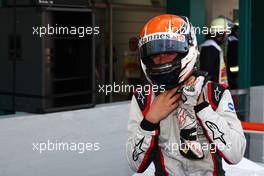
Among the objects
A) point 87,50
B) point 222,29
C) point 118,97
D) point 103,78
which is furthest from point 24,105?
point 103,78

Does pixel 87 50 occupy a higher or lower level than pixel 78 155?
higher

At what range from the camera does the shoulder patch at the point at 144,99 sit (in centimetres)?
245

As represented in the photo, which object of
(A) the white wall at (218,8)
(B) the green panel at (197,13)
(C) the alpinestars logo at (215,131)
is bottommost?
(C) the alpinestars logo at (215,131)

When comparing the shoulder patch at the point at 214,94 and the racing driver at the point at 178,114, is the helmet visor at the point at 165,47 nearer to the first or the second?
the racing driver at the point at 178,114

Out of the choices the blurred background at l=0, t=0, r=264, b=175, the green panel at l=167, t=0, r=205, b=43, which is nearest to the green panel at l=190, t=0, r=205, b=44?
the green panel at l=167, t=0, r=205, b=43

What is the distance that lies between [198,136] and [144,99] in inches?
11.6

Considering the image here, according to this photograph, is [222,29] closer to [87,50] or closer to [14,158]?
[87,50]

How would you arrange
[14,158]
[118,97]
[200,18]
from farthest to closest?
1. [118,97]
2. [200,18]
3. [14,158]

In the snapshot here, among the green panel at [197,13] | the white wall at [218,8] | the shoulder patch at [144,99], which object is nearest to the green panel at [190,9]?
the green panel at [197,13]

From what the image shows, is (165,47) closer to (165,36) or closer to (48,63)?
(165,36)

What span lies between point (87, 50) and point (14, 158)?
1.41 m

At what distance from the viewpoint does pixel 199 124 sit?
2359mm

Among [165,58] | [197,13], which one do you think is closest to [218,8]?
[197,13]

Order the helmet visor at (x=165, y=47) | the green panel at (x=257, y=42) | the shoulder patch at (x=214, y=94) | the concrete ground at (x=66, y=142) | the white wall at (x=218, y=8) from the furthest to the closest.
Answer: the white wall at (x=218, y=8) < the green panel at (x=257, y=42) < the concrete ground at (x=66, y=142) < the shoulder patch at (x=214, y=94) < the helmet visor at (x=165, y=47)
